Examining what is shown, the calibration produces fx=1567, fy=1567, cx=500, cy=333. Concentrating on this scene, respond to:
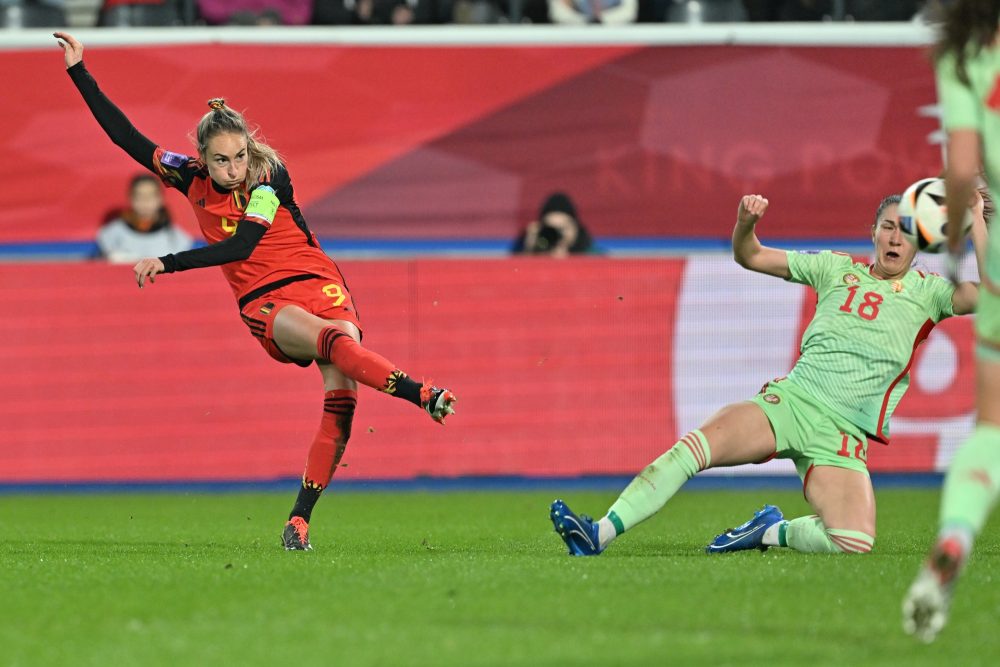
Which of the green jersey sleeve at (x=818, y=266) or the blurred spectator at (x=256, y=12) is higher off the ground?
the green jersey sleeve at (x=818, y=266)

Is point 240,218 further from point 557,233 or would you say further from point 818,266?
point 557,233

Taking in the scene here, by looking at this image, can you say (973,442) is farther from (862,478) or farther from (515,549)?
(515,549)

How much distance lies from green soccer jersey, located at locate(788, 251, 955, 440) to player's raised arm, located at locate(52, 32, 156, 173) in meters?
3.19

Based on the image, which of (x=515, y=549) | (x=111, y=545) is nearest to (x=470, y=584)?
(x=515, y=549)

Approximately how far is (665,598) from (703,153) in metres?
9.41

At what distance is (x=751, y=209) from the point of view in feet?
21.5

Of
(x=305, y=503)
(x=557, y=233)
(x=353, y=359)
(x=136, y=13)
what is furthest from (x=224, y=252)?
(x=136, y=13)

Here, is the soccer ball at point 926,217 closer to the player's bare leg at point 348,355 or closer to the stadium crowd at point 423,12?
the player's bare leg at point 348,355

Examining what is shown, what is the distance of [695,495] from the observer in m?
11.8

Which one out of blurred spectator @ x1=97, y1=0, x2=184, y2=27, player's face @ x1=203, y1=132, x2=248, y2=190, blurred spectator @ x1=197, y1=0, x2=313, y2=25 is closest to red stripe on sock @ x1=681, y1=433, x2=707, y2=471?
player's face @ x1=203, y1=132, x2=248, y2=190

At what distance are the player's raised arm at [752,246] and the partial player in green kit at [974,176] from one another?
71.6 inches

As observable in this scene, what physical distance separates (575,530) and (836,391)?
1485mm

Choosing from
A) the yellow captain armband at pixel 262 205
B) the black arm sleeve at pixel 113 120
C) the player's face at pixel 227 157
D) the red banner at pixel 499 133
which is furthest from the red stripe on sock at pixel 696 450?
the red banner at pixel 499 133

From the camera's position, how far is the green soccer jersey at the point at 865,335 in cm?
719
